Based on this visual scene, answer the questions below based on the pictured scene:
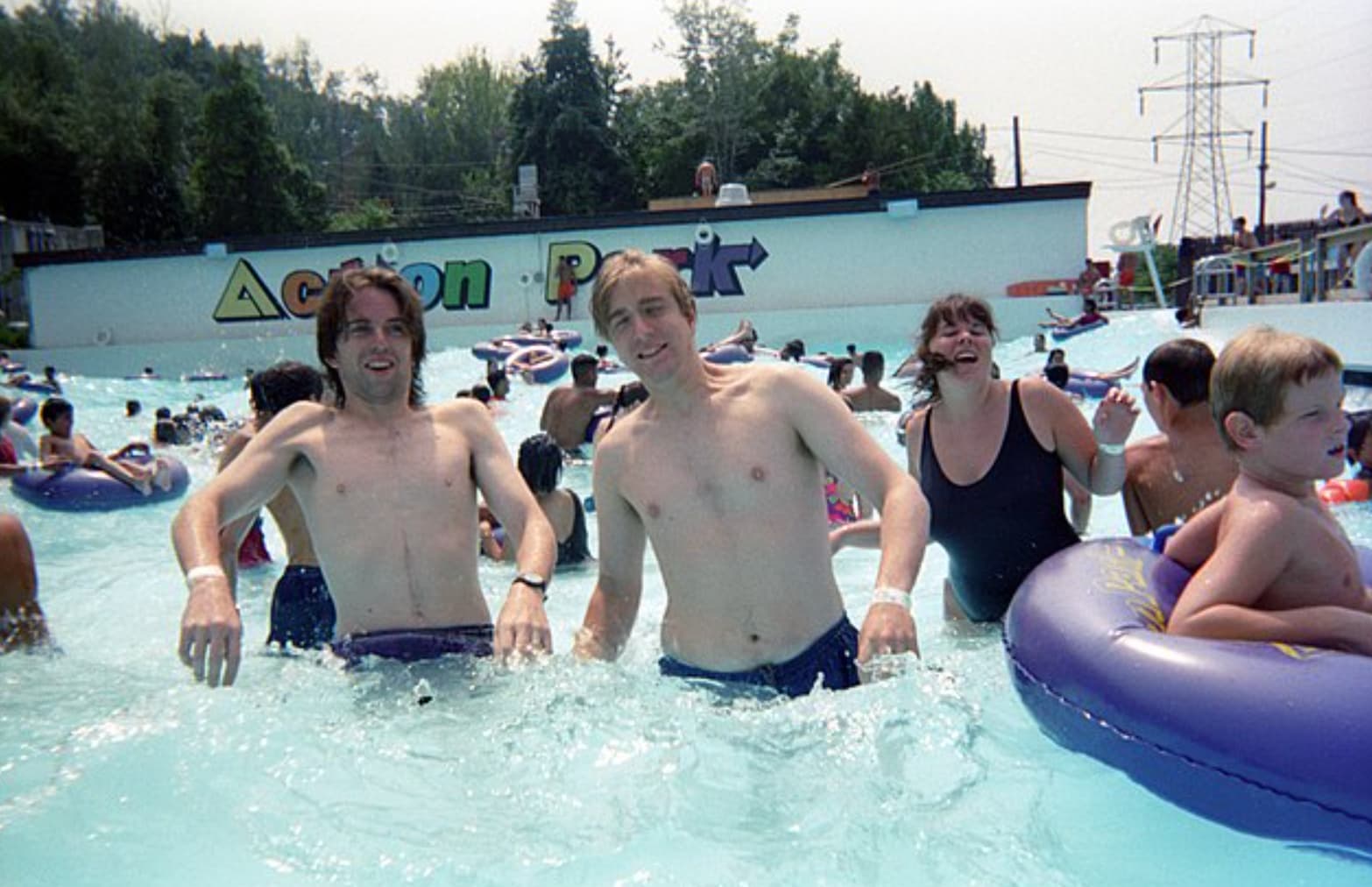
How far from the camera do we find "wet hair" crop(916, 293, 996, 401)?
3820 millimetres

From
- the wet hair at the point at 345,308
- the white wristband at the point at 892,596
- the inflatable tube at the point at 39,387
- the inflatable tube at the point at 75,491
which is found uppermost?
the wet hair at the point at 345,308

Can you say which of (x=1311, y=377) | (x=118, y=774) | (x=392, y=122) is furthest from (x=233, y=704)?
(x=392, y=122)

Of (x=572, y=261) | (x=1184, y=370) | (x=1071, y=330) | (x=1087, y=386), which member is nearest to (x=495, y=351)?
(x=572, y=261)

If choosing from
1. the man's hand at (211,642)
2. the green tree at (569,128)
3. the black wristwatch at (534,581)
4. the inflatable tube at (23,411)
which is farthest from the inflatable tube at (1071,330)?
the green tree at (569,128)

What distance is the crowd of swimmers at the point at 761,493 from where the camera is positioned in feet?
8.71

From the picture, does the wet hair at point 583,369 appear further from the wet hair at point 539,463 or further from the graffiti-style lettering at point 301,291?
the graffiti-style lettering at point 301,291

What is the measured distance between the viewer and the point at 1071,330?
19344mm

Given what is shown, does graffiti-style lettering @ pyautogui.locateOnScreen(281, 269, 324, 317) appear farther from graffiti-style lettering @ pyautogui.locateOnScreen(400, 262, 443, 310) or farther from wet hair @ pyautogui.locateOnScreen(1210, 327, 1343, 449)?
wet hair @ pyautogui.locateOnScreen(1210, 327, 1343, 449)

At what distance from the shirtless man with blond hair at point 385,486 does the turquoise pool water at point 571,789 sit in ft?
0.56

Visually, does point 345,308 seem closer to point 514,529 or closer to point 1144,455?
point 514,529

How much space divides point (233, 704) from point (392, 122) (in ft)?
268

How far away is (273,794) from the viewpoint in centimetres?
292

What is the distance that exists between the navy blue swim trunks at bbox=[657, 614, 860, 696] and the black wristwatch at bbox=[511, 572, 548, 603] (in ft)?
1.67

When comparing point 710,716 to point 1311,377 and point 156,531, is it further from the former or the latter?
point 156,531
